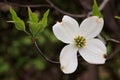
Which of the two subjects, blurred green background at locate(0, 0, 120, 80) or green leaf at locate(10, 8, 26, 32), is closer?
green leaf at locate(10, 8, 26, 32)

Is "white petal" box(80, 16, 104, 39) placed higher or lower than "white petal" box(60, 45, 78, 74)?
higher

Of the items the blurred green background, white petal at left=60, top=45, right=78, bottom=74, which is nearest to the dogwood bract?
white petal at left=60, top=45, right=78, bottom=74

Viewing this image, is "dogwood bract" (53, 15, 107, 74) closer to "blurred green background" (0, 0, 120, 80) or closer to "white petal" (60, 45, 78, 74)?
"white petal" (60, 45, 78, 74)

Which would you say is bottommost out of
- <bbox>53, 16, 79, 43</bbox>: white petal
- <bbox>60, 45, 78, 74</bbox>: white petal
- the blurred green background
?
the blurred green background

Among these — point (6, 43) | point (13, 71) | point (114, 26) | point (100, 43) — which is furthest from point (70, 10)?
point (100, 43)

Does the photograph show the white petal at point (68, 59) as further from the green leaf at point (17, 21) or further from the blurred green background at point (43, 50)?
the blurred green background at point (43, 50)

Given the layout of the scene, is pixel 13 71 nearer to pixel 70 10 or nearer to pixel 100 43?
pixel 70 10
